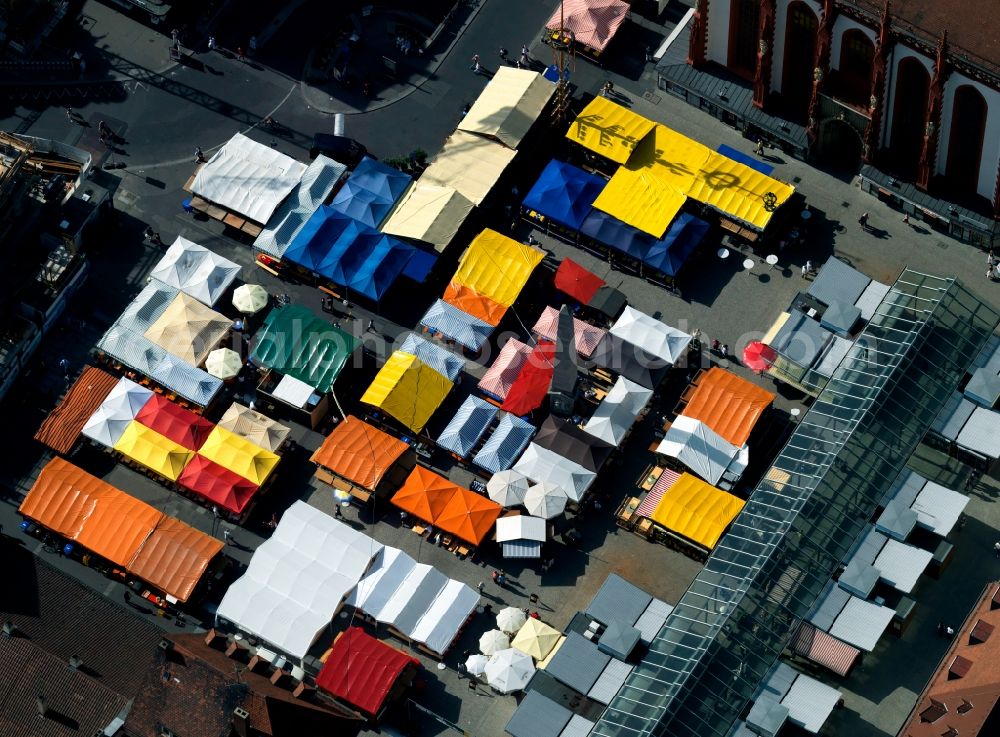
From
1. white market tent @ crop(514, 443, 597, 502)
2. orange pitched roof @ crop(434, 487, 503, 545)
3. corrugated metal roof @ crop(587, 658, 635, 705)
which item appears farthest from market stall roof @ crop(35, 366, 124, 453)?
corrugated metal roof @ crop(587, 658, 635, 705)

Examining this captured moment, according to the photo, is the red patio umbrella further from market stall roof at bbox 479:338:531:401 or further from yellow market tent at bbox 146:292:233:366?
yellow market tent at bbox 146:292:233:366

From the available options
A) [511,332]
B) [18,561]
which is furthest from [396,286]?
[18,561]

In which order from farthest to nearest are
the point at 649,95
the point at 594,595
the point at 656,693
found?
the point at 649,95
the point at 594,595
the point at 656,693

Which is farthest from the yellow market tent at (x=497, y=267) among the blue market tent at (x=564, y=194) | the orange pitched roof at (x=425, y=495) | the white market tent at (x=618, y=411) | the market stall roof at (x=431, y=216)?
the orange pitched roof at (x=425, y=495)

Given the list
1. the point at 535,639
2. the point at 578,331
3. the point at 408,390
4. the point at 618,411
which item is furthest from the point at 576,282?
the point at 535,639

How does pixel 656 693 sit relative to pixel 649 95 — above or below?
below

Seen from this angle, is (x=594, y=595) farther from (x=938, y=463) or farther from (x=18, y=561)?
(x=18, y=561)

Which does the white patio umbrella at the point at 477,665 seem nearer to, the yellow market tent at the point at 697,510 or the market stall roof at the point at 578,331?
the yellow market tent at the point at 697,510
